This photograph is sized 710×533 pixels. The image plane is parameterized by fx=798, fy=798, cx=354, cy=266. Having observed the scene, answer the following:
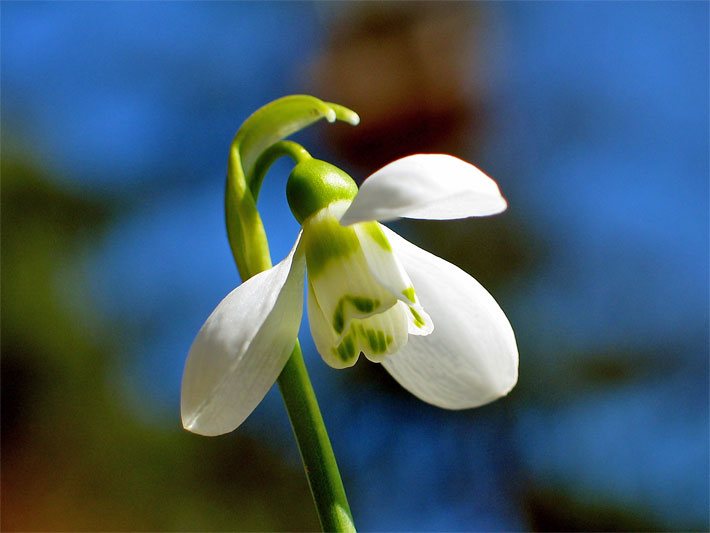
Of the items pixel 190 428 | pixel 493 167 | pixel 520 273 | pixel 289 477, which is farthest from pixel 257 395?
pixel 493 167

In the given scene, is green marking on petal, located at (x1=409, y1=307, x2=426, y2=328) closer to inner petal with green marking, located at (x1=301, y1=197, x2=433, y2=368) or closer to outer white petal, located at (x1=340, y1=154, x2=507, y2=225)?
inner petal with green marking, located at (x1=301, y1=197, x2=433, y2=368)

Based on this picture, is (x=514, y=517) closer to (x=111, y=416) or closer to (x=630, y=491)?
(x=630, y=491)

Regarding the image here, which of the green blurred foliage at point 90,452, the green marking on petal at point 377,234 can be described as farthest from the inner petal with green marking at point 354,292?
the green blurred foliage at point 90,452

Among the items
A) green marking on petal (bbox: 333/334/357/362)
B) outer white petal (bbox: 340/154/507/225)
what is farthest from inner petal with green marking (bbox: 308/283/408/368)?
outer white petal (bbox: 340/154/507/225)

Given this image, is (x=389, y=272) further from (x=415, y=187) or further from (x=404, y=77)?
(x=404, y=77)

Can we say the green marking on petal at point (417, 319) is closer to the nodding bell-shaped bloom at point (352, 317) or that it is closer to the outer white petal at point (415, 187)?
the nodding bell-shaped bloom at point (352, 317)

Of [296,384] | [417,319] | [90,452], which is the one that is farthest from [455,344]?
[90,452]
